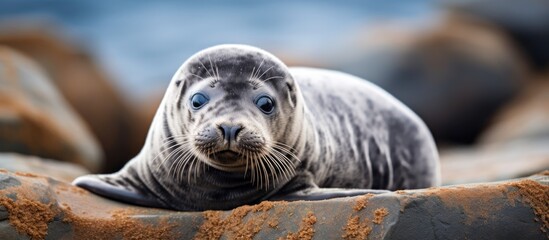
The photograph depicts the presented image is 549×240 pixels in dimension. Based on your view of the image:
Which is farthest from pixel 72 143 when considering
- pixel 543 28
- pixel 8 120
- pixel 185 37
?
pixel 185 37

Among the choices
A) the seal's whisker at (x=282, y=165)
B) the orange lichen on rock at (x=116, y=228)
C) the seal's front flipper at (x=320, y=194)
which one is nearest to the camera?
the orange lichen on rock at (x=116, y=228)

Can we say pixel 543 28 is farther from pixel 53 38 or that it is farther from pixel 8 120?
pixel 8 120

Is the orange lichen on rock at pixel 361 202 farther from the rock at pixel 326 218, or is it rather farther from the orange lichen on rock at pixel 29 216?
the orange lichen on rock at pixel 29 216

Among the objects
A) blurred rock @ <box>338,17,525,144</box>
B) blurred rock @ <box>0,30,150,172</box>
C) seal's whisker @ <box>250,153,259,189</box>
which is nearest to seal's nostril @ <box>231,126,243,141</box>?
seal's whisker @ <box>250,153,259,189</box>

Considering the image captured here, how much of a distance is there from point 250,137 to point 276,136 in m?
0.54

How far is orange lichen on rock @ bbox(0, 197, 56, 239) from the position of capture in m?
5.34

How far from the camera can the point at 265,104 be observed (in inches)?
239

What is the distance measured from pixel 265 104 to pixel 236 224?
93 centimetres

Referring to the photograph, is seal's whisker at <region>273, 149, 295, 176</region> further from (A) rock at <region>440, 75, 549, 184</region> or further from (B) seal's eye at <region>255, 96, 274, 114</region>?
(A) rock at <region>440, 75, 549, 184</region>

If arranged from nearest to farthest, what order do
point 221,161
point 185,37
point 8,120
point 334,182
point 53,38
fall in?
point 221,161, point 334,182, point 8,120, point 53,38, point 185,37

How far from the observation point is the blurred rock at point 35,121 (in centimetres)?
967

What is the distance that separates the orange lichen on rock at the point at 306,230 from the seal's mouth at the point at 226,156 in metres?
0.71

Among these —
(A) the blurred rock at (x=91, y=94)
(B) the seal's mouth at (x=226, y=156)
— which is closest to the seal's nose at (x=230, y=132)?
(B) the seal's mouth at (x=226, y=156)

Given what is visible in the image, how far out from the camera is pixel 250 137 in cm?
568
